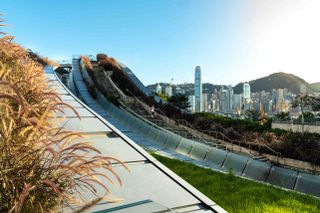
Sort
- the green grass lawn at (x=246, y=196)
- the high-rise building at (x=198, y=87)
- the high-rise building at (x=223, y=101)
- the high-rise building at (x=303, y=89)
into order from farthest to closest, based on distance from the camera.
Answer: the high-rise building at (x=223, y=101) → the high-rise building at (x=198, y=87) → the high-rise building at (x=303, y=89) → the green grass lawn at (x=246, y=196)

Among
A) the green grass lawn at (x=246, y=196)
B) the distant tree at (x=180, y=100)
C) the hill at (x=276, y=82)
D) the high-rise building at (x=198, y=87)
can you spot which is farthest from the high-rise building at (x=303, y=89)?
the hill at (x=276, y=82)

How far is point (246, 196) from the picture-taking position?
709 centimetres

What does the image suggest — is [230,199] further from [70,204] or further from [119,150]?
[70,204]

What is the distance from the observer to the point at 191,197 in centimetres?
281

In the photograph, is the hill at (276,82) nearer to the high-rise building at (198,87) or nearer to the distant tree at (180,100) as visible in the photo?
the high-rise building at (198,87)

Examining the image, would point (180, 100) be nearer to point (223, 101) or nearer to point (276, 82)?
point (223, 101)

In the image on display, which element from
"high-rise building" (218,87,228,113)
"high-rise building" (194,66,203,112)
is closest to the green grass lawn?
"high-rise building" (194,66,203,112)

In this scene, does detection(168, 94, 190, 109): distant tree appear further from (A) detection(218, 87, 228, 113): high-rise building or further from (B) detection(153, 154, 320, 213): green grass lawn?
(A) detection(218, 87, 228, 113): high-rise building

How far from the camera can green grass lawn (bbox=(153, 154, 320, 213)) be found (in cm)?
625

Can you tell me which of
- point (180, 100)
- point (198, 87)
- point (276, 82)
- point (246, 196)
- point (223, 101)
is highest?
point (276, 82)

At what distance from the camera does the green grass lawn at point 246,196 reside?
6.25m

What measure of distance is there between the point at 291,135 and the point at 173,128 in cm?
739

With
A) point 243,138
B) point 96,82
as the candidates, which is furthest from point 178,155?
point 96,82

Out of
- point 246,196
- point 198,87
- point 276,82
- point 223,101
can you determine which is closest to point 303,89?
point 246,196
